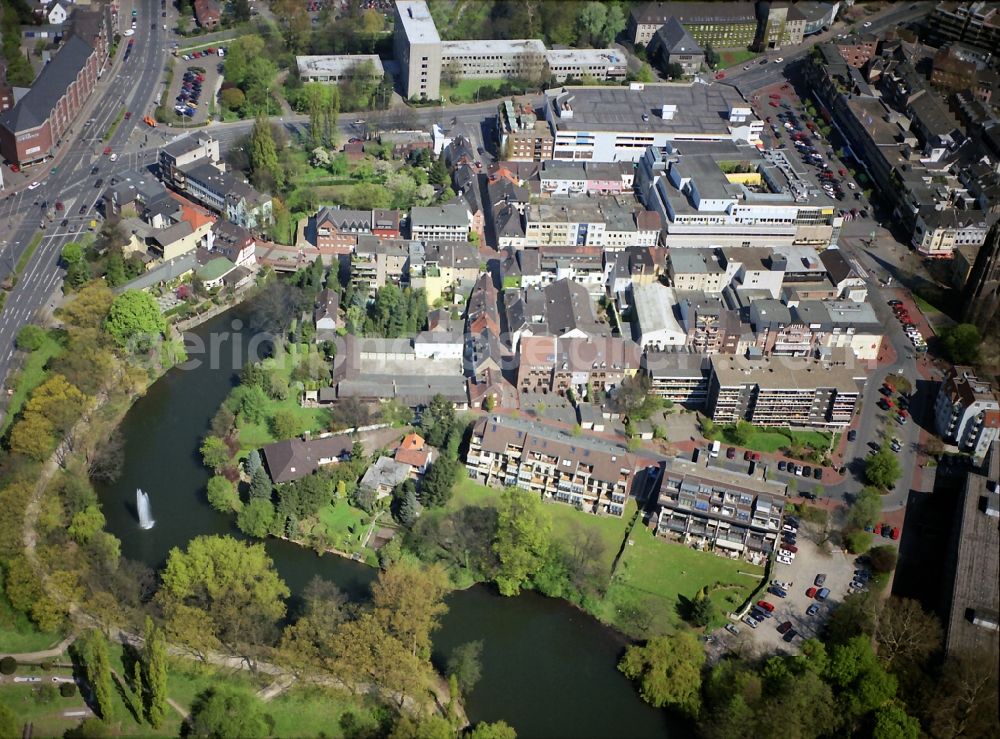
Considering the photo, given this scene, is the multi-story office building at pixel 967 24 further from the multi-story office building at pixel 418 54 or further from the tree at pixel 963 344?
the multi-story office building at pixel 418 54

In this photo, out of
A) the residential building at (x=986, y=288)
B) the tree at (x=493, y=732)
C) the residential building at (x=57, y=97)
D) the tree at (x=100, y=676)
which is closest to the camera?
the tree at (x=100, y=676)

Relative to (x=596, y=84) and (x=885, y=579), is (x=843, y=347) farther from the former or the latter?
(x=596, y=84)

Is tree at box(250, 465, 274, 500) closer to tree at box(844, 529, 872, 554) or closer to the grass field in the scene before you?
the grass field

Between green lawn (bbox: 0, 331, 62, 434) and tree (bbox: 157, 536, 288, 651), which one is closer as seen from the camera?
tree (bbox: 157, 536, 288, 651)

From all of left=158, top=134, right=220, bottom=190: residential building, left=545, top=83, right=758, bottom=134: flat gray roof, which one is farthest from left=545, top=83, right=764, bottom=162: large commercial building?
left=158, top=134, right=220, bottom=190: residential building

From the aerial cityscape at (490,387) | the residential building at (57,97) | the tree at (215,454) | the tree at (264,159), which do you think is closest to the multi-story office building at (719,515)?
the aerial cityscape at (490,387)

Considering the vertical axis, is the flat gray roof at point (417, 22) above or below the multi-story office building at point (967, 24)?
above

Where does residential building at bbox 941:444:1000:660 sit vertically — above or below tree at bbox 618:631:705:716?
above

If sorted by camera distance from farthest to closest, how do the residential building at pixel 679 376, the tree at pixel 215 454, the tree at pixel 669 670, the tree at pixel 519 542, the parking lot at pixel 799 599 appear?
1. the residential building at pixel 679 376
2. the tree at pixel 215 454
3. the tree at pixel 519 542
4. the parking lot at pixel 799 599
5. the tree at pixel 669 670
